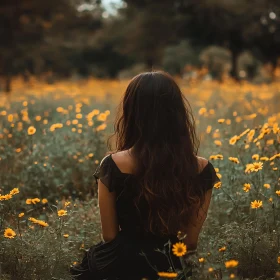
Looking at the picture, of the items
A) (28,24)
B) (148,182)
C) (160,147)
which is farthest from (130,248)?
(28,24)

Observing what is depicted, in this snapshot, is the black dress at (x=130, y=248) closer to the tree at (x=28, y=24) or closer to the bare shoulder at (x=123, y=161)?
the bare shoulder at (x=123, y=161)

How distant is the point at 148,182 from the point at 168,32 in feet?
62.3

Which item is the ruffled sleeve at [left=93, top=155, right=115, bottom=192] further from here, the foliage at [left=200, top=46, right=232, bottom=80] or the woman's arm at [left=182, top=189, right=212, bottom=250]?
the foliage at [left=200, top=46, right=232, bottom=80]

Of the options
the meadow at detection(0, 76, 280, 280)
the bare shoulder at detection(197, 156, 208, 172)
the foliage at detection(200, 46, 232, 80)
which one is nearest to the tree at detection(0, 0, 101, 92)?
the foliage at detection(200, 46, 232, 80)

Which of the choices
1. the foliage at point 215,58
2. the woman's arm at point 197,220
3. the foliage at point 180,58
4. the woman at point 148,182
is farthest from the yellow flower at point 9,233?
the foliage at point 180,58

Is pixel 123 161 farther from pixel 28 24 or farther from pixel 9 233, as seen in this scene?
pixel 28 24

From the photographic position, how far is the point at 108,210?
2.40 metres

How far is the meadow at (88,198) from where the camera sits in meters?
2.66

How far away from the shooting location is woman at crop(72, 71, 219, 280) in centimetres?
230

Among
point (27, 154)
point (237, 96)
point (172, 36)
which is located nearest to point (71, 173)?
point (27, 154)

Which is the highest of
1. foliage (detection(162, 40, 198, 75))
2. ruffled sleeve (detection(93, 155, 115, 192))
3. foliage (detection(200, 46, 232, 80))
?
foliage (detection(162, 40, 198, 75))

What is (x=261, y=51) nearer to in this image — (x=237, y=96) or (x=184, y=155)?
(x=237, y=96)

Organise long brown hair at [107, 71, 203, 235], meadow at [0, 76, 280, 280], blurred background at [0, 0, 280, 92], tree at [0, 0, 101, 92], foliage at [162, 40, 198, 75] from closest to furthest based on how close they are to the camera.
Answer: long brown hair at [107, 71, 203, 235] < meadow at [0, 76, 280, 280] < tree at [0, 0, 101, 92] < blurred background at [0, 0, 280, 92] < foliage at [162, 40, 198, 75]

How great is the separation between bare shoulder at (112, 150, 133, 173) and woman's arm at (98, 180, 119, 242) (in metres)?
0.12
